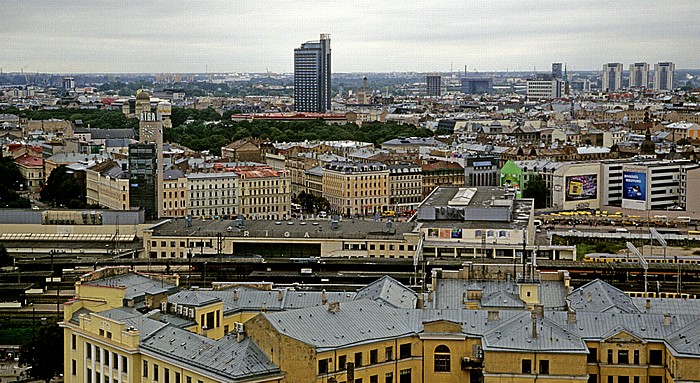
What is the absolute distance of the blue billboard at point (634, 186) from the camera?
81.1 metres

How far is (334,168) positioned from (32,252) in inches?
1194

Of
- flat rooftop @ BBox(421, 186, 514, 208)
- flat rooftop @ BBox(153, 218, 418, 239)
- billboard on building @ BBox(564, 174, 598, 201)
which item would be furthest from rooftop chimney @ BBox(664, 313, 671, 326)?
billboard on building @ BBox(564, 174, 598, 201)

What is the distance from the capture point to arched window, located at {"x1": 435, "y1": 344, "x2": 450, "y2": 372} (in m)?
28.6

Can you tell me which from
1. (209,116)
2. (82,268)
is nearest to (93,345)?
(82,268)

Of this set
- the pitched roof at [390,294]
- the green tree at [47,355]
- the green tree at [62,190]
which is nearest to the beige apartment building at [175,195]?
Result: the green tree at [62,190]

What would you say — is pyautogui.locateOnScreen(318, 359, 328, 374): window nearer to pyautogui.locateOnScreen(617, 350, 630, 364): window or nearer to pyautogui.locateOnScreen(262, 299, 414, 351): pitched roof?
pyautogui.locateOnScreen(262, 299, 414, 351): pitched roof

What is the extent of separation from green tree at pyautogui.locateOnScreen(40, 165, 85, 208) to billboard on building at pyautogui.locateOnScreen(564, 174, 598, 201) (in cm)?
3315

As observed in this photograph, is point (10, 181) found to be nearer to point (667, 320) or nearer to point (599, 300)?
point (599, 300)

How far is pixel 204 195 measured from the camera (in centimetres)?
7725

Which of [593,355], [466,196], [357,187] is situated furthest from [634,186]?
[593,355]

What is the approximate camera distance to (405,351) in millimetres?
28625

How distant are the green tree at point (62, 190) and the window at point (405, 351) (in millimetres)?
53818

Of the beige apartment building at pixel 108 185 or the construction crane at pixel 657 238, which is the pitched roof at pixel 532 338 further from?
the beige apartment building at pixel 108 185

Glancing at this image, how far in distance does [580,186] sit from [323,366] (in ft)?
193
